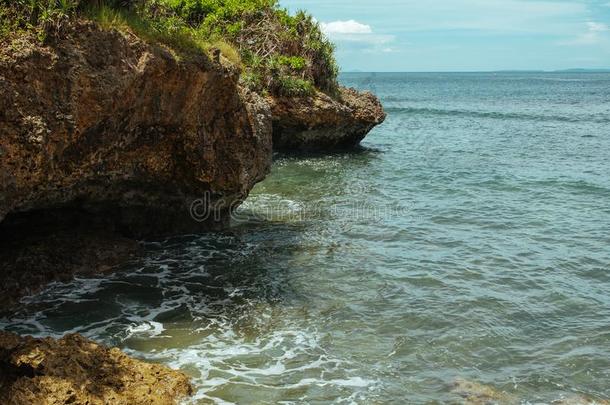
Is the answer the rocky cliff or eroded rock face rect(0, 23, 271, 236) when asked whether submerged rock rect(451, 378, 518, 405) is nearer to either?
the rocky cliff

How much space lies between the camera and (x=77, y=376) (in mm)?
5773

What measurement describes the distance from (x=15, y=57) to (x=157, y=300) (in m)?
3.95

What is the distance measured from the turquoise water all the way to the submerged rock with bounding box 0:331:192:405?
0.57m

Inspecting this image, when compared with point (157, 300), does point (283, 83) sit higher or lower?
higher

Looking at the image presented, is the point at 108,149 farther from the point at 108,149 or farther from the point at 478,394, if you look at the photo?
the point at 478,394

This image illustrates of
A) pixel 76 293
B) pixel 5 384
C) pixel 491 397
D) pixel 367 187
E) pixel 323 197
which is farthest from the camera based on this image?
pixel 367 187

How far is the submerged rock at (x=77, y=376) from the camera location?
17.9 ft

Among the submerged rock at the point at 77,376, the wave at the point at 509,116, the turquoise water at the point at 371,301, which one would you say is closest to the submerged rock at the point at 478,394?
the turquoise water at the point at 371,301

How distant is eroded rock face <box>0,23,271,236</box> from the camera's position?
295 inches

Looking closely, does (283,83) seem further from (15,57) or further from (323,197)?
(15,57)

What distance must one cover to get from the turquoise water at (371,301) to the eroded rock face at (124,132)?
116cm

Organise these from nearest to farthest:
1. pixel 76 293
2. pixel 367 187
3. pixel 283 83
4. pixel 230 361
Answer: pixel 230 361
pixel 76 293
pixel 367 187
pixel 283 83

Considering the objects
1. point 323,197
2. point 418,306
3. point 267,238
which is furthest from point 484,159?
point 418,306

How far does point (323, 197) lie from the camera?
16922mm
